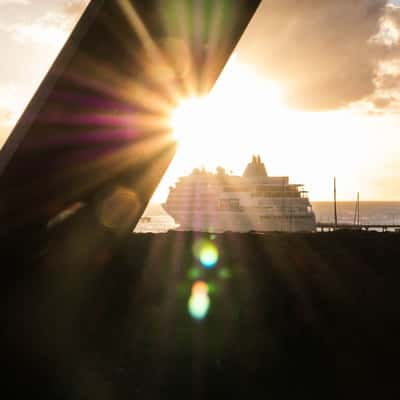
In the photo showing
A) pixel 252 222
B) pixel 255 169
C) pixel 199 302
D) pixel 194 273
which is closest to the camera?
pixel 199 302

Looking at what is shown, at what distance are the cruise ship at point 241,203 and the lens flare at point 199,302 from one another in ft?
156

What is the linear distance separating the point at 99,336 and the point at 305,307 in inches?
69.7

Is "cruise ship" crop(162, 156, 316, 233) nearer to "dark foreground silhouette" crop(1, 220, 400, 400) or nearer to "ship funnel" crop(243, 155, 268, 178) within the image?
"ship funnel" crop(243, 155, 268, 178)

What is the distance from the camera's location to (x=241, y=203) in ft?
175

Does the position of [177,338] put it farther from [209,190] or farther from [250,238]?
[209,190]

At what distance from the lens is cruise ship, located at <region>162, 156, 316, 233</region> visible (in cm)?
5262

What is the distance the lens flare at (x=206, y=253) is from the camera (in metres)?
4.29

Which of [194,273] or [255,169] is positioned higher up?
[255,169]

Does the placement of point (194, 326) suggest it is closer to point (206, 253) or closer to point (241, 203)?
point (206, 253)

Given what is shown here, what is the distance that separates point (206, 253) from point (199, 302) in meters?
0.87

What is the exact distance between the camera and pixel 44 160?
7.56ft

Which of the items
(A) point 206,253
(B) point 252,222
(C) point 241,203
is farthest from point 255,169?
(A) point 206,253

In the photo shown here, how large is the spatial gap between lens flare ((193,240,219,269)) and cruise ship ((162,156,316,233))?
46.7 metres

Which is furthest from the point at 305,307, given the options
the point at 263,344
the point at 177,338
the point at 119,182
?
the point at 119,182
